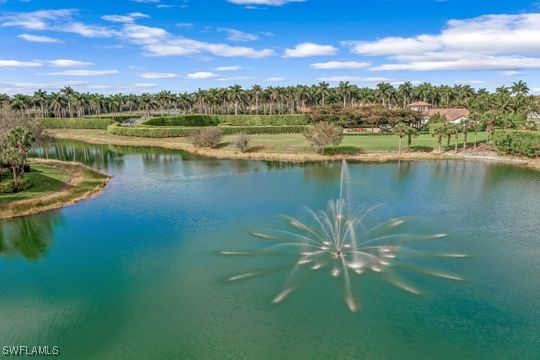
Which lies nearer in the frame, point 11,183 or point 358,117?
point 11,183

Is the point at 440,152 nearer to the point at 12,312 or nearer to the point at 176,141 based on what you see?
the point at 176,141

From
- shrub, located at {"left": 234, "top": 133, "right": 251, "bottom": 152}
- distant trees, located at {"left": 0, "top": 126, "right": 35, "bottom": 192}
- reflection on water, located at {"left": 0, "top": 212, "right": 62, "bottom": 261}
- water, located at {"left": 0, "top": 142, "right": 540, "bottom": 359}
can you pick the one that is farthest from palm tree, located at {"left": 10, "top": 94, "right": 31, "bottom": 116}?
water, located at {"left": 0, "top": 142, "right": 540, "bottom": 359}

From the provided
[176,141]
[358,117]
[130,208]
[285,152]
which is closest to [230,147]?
[285,152]

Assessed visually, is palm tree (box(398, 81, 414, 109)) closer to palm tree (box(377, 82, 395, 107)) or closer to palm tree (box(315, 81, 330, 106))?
palm tree (box(377, 82, 395, 107))

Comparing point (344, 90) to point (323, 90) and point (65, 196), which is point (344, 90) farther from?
point (65, 196)

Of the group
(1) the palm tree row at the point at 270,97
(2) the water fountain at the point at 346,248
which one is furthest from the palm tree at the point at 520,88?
(2) the water fountain at the point at 346,248

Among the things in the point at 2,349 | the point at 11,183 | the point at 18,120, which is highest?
the point at 18,120
